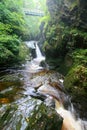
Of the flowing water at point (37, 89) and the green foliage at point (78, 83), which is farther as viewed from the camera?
the green foliage at point (78, 83)

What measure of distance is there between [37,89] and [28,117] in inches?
108

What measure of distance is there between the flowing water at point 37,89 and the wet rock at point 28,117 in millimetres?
304

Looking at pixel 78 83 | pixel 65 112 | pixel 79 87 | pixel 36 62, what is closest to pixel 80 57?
pixel 78 83

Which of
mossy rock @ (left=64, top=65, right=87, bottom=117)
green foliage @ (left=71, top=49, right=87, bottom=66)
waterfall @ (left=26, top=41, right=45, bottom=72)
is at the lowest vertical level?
waterfall @ (left=26, top=41, right=45, bottom=72)

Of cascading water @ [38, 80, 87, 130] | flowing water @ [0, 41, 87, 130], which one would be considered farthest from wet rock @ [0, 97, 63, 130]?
cascading water @ [38, 80, 87, 130]

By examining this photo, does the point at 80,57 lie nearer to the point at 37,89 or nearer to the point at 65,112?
the point at 37,89

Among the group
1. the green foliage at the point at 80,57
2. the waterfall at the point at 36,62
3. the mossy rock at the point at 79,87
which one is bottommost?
the waterfall at the point at 36,62

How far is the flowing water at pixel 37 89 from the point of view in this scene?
5723mm

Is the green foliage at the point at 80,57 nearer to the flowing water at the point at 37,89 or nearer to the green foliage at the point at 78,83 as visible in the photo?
the green foliage at the point at 78,83

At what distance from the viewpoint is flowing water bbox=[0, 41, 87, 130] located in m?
5.72

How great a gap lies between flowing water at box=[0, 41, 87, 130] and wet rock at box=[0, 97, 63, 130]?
1.00 ft

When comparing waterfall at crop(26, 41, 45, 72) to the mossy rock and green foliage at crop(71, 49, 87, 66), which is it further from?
the mossy rock

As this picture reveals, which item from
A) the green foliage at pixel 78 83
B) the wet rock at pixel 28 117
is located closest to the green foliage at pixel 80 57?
the green foliage at pixel 78 83

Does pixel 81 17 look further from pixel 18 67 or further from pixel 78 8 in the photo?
pixel 18 67
